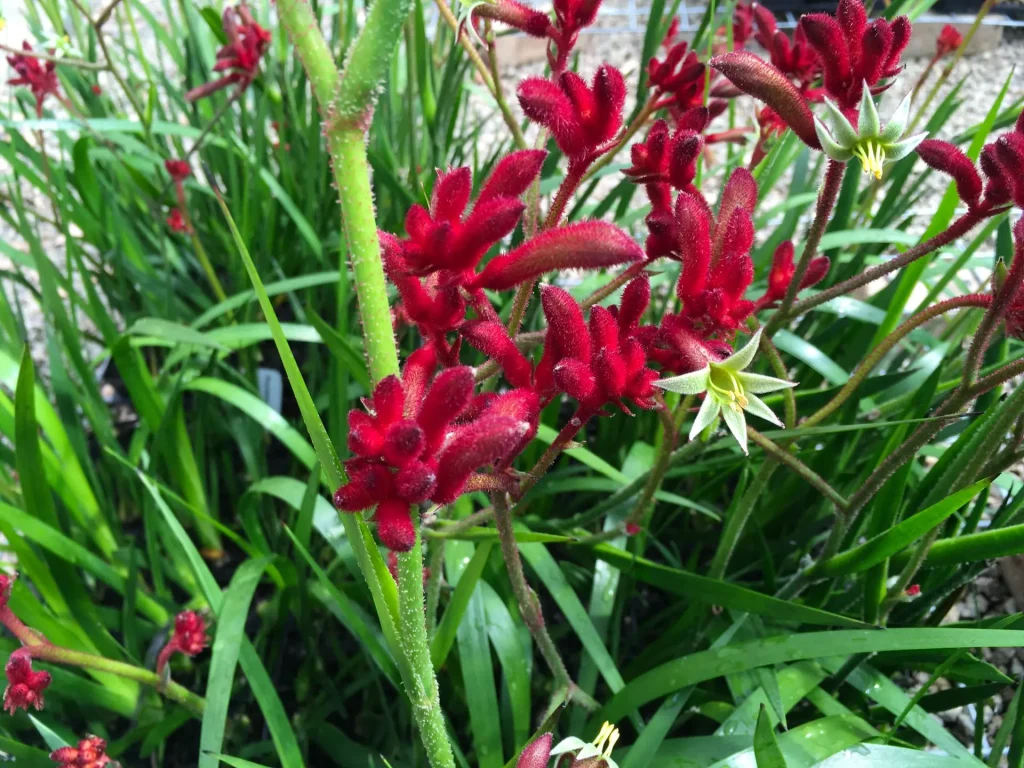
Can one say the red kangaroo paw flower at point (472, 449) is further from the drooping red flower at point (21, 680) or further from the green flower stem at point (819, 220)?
the drooping red flower at point (21, 680)

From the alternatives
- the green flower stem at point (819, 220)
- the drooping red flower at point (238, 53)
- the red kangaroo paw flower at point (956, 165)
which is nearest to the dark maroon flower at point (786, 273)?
the green flower stem at point (819, 220)

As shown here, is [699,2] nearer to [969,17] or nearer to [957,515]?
[969,17]

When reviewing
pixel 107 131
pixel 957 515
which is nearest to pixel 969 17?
pixel 957 515

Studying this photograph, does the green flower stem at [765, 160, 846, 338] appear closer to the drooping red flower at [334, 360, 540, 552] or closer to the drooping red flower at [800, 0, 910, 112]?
the drooping red flower at [800, 0, 910, 112]

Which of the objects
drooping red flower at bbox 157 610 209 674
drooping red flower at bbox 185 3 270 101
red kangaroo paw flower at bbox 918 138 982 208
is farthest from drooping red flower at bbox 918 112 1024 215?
drooping red flower at bbox 185 3 270 101

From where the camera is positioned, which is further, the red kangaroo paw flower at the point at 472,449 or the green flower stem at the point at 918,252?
the green flower stem at the point at 918,252

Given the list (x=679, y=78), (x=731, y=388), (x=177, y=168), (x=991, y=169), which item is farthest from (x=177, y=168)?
(x=991, y=169)
